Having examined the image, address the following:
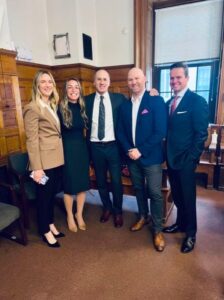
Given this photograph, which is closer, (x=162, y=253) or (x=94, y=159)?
(x=162, y=253)

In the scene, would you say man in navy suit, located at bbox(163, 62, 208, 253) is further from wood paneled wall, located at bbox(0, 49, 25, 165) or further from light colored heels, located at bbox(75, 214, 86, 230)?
wood paneled wall, located at bbox(0, 49, 25, 165)

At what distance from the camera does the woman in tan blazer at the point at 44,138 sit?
1874 millimetres

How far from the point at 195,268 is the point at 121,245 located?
655mm

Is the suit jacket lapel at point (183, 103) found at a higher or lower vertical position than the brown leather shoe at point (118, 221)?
higher

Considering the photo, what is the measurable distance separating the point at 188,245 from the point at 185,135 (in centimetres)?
96

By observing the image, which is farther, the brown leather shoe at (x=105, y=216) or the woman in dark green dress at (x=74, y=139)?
the brown leather shoe at (x=105, y=216)

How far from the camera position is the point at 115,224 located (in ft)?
8.09

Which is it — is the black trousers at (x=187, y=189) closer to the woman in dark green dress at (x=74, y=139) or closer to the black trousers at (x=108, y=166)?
the black trousers at (x=108, y=166)

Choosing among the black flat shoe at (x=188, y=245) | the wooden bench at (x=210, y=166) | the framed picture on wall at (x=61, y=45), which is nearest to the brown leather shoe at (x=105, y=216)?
the black flat shoe at (x=188, y=245)

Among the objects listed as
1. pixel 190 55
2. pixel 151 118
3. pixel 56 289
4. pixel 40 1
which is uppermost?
pixel 40 1

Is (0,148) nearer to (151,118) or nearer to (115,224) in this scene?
Answer: (115,224)

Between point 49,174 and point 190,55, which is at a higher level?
point 190,55

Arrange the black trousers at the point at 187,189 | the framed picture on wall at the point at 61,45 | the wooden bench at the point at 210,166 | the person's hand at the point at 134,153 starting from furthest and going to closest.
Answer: the framed picture on wall at the point at 61,45 < the wooden bench at the point at 210,166 < the person's hand at the point at 134,153 < the black trousers at the point at 187,189

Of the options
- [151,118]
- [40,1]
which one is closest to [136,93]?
[151,118]
